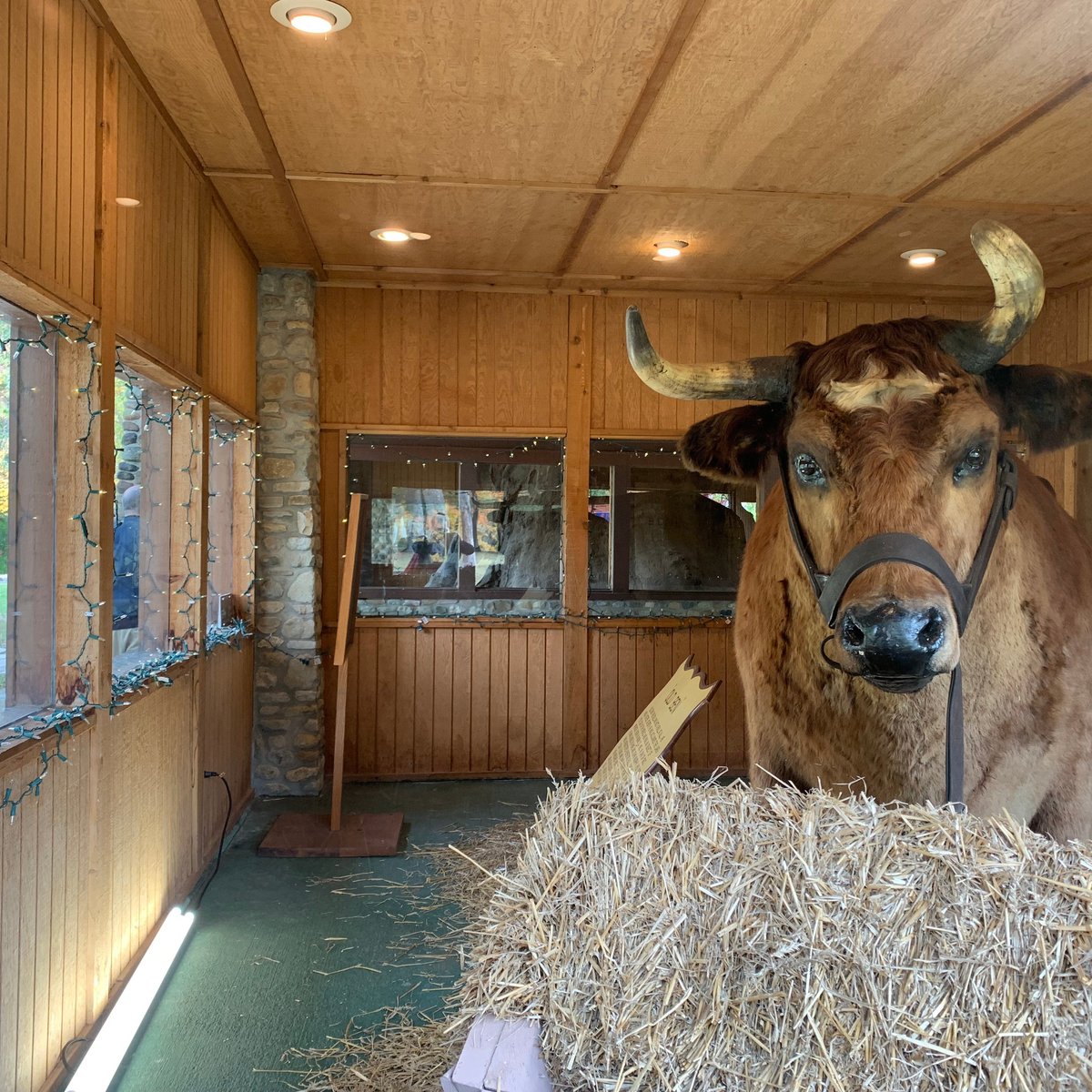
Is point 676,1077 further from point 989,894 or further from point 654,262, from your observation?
point 654,262

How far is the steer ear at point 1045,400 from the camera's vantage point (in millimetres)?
2586

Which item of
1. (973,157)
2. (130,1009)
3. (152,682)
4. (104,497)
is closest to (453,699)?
(152,682)

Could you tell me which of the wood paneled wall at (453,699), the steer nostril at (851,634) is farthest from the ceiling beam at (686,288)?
the steer nostril at (851,634)

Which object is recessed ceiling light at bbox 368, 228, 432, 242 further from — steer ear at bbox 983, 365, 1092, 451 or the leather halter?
steer ear at bbox 983, 365, 1092, 451

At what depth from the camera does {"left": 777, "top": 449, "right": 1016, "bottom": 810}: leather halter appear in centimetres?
209

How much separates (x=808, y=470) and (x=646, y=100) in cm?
186

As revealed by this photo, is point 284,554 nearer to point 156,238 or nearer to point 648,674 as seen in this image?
point 648,674

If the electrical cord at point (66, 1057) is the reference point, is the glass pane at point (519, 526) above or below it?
above

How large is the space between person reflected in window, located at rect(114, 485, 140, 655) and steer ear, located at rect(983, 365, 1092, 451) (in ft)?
9.69

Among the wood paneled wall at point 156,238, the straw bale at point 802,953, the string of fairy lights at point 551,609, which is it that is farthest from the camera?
the string of fairy lights at point 551,609

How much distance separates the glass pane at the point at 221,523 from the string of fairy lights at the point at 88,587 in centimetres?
84

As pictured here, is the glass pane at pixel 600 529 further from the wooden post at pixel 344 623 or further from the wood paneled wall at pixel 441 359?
the wooden post at pixel 344 623

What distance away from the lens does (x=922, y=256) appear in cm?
555

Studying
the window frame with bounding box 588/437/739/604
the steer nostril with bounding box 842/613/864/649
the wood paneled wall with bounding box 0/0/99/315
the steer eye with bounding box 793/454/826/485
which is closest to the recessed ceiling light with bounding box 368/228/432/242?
the window frame with bounding box 588/437/739/604
